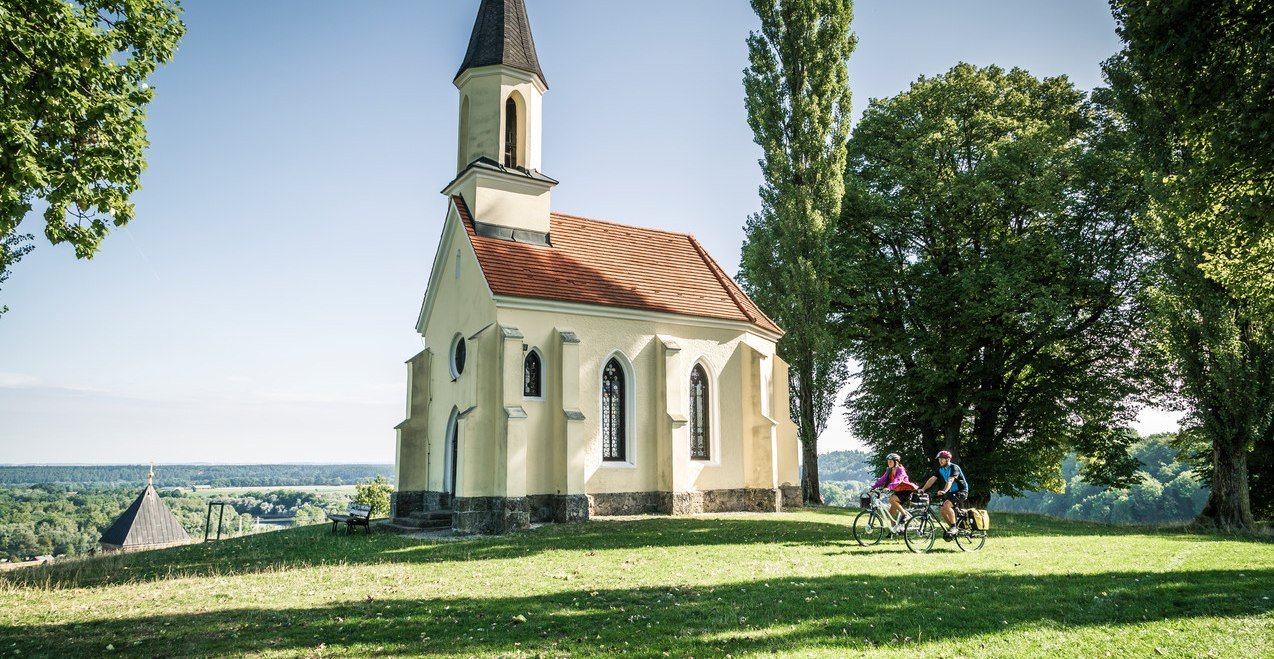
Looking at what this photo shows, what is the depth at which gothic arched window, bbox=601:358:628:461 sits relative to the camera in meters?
21.1

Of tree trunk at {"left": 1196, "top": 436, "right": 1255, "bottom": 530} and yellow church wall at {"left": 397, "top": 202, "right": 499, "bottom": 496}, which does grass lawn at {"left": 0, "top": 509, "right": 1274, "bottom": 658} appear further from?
tree trunk at {"left": 1196, "top": 436, "right": 1255, "bottom": 530}

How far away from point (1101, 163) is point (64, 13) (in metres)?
27.8

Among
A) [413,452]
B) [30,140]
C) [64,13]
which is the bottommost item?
[413,452]

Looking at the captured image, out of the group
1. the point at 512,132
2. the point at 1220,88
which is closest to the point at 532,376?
the point at 512,132

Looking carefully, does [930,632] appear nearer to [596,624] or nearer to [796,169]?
[596,624]

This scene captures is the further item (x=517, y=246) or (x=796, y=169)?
(x=796, y=169)

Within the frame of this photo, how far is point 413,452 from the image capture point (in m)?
22.6

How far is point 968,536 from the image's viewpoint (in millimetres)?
14328

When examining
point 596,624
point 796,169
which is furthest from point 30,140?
point 796,169

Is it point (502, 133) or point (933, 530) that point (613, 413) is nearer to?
point (502, 133)

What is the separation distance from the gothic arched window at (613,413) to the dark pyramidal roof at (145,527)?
3075cm

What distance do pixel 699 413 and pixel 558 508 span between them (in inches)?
225

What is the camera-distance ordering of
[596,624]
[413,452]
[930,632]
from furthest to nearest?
[413,452]
[596,624]
[930,632]

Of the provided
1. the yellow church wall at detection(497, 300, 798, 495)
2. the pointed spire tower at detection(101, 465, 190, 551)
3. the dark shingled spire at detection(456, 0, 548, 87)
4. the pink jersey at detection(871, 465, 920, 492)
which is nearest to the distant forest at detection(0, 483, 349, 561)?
the pointed spire tower at detection(101, 465, 190, 551)
